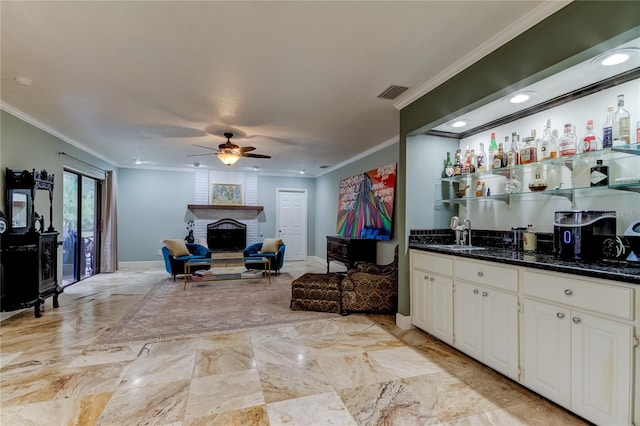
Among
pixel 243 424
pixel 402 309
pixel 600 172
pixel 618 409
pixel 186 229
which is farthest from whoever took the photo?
pixel 186 229

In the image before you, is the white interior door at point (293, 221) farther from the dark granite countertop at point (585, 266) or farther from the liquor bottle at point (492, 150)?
the dark granite countertop at point (585, 266)

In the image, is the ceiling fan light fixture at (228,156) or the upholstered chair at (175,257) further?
the upholstered chair at (175,257)

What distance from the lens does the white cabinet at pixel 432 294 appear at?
2842 mm

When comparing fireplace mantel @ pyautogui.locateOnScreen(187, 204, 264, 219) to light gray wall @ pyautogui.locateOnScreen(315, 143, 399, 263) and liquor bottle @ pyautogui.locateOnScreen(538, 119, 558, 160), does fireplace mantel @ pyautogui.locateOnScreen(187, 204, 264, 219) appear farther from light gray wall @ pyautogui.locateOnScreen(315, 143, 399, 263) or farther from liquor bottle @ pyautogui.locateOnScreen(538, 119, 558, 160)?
liquor bottle @ pyautogui.locateOnScreen(538, 119, 558, 160)

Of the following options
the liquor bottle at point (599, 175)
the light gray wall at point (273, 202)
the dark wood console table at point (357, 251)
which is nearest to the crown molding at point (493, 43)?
the liquor bottle at point (599, 175)

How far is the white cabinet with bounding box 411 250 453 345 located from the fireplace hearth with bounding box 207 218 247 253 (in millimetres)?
5610

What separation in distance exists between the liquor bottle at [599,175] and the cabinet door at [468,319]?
115cm

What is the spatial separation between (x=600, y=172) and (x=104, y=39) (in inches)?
149

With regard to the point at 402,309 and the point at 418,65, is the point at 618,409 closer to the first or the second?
the point at 402,309

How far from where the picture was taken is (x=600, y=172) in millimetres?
2213

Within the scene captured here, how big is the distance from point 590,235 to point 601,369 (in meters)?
0.89

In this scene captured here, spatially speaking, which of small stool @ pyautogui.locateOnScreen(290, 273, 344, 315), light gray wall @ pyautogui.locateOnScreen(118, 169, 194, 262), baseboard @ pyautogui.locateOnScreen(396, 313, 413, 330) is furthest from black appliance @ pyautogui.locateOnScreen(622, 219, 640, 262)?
light gray wall @ pyautogui.locateOnScreen(118, 169, 194, 262)

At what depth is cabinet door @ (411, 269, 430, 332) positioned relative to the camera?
3154 millimetres

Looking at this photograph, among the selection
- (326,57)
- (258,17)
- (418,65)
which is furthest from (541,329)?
(258,17)
